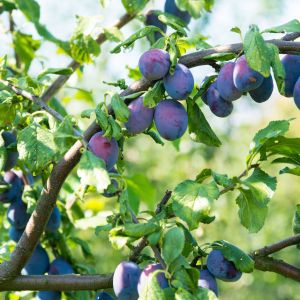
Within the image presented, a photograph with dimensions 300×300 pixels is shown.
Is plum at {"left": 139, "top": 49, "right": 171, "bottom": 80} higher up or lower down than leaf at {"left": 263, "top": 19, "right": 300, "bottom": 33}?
lower down

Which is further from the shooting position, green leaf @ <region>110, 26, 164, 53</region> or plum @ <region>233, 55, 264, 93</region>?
green leaf @ <region>110, 26, 164, 53</region>

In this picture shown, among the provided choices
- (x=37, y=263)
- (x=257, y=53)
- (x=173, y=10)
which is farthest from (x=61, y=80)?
(x=257, y=53)

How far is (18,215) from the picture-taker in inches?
63.1

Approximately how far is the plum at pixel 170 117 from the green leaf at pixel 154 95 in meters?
0.01

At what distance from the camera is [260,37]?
1007 mm

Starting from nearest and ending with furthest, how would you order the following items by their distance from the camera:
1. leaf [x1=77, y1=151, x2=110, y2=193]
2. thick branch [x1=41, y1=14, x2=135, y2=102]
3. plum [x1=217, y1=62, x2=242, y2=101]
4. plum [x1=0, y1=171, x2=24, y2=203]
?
leaf [x1=77, y1=151, x2=110, y2=193] → plum [x1=217, y1=62, x2=242, y2=101] → plum [x1=0, y1=171, x2=24, y2=203] → thick branch [x1=41, y1=14, x2=135, y2=102]

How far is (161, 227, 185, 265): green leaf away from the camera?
964 millimetres

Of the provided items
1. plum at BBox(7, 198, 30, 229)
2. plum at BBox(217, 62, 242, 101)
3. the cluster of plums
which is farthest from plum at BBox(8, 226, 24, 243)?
plum at BBox(217, 62, 242, 101)

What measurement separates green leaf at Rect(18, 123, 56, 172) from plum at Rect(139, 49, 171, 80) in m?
0.20

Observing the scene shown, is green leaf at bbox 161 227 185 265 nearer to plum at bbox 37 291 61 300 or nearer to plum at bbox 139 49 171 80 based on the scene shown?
plum at bbox 139 49 171 80

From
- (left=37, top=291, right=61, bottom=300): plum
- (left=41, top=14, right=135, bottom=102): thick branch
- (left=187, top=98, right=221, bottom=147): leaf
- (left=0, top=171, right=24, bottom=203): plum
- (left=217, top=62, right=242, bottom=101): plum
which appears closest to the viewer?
(left=217, top=62, right=242, bottom=101): plum

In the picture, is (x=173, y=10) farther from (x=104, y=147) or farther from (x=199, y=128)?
(x=104, y=147)

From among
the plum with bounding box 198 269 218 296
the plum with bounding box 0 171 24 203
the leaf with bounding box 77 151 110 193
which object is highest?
the leaf with bounding box 77 151 110 193

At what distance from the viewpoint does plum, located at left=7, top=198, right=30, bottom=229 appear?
1.60 metres
